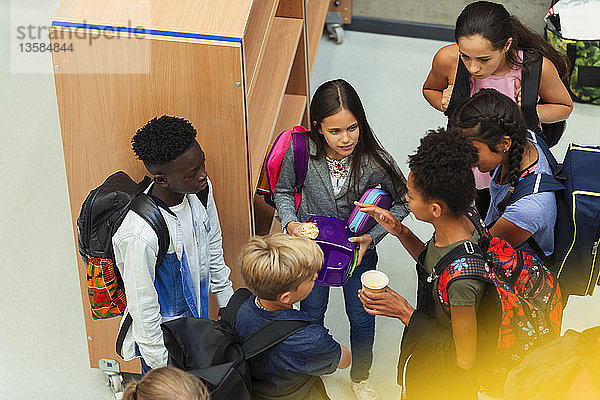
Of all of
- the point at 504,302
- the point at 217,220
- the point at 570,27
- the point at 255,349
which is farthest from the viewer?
the point at 570,27

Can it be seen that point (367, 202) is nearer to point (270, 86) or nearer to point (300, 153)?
point (300, 153)

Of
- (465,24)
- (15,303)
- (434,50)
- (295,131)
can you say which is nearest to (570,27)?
(434,50)

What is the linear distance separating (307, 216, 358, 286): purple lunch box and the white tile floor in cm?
80

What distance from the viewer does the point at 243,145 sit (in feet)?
9.10

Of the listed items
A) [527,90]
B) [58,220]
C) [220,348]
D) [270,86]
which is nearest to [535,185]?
[527,90]

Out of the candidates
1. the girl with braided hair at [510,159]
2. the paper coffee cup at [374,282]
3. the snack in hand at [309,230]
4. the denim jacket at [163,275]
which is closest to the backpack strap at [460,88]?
the girl with braided hair at [510,159]

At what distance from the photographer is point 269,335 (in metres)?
2.26

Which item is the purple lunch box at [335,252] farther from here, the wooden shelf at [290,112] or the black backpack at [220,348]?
the wooden shelf at [290,112]

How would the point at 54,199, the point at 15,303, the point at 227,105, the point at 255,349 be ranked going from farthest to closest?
the point at 54,199, the point at 15,303, the point at 227,105, the point at 255,349

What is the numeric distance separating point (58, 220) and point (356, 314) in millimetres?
1928

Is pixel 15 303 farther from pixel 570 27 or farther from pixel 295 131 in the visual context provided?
pixel 570 27

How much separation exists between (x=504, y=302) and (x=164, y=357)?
1.20m

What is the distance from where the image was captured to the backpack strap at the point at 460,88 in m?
3.12

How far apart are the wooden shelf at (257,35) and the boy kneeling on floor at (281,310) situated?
88 cm
